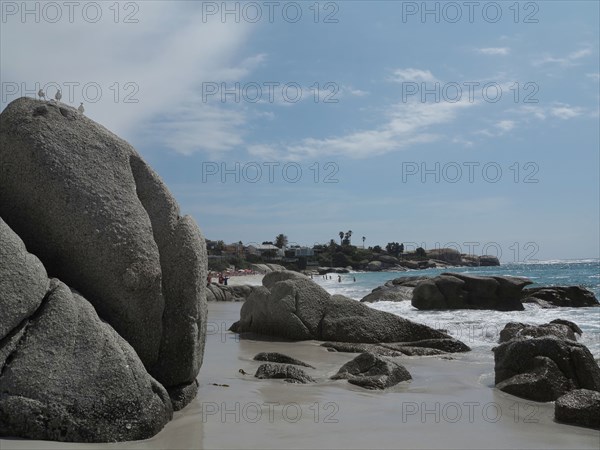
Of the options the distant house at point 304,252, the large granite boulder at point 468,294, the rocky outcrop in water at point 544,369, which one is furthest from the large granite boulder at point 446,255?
the rocky outcrop in water at point 544,369

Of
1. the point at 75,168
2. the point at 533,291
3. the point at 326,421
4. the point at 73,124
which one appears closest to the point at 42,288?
the point at 75,168

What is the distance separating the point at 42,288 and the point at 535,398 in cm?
594

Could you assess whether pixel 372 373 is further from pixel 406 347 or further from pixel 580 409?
pixel 406 347

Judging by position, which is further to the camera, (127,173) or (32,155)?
(127,173)

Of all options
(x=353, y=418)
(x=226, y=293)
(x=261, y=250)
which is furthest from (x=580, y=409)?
(x=261, y=250)

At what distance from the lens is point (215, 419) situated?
20.2 ft

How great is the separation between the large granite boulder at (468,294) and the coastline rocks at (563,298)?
284 centimetres

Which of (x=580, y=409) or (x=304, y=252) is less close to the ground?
(x=304, y=252)

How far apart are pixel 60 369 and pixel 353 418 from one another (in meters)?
2.92

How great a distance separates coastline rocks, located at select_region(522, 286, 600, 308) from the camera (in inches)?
1091

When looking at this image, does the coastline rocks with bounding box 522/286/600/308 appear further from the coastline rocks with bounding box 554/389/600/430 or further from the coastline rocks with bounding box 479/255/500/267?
the coastline rocks with bounding box 479/255/500/267

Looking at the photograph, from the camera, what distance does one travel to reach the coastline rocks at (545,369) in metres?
8.02

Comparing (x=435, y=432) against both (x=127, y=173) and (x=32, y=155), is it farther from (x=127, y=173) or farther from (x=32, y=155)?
(x=32, y=155)

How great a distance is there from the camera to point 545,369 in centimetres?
819
